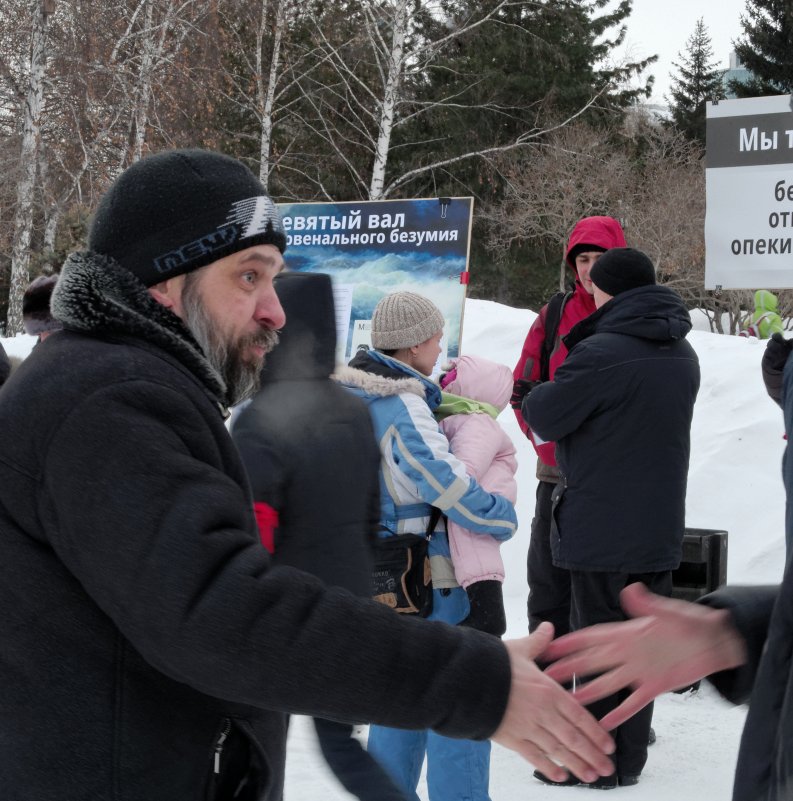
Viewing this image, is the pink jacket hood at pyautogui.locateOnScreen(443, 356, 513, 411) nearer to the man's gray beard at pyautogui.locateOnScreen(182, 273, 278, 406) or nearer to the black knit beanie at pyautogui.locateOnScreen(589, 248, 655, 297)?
the black knit beanie at pyautogui.locateOnScreen(589, 248, 655, 297)

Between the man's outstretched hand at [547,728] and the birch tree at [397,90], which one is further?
the birch tree at [397,90]

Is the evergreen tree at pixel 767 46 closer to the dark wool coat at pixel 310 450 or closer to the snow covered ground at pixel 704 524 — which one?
the snow covered ground at pixel 704 524

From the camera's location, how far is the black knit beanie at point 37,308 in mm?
4879

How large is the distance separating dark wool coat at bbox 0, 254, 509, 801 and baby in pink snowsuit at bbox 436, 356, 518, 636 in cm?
230

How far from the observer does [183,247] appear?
5.41 ft

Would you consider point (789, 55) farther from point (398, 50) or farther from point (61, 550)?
point (61, 550)

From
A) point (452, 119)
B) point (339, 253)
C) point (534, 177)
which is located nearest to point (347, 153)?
point (452, 119)

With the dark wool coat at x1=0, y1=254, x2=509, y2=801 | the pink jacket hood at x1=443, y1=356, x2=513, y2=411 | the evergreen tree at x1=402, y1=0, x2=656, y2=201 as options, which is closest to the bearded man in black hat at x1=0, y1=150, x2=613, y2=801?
the dark wool coat at x1=0, y1=254, x2=509, y2=801

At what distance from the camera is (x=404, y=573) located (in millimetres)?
3736

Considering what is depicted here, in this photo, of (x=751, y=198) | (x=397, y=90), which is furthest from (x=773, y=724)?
(x=397, y=90)

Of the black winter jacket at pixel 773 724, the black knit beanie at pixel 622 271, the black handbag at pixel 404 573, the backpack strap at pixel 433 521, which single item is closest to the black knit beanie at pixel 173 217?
the black winter jacket at pixel 773 724

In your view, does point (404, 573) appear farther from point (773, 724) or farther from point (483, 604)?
point (773, 724)

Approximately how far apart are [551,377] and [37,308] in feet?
8.40

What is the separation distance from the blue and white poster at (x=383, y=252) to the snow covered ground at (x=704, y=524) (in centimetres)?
165
